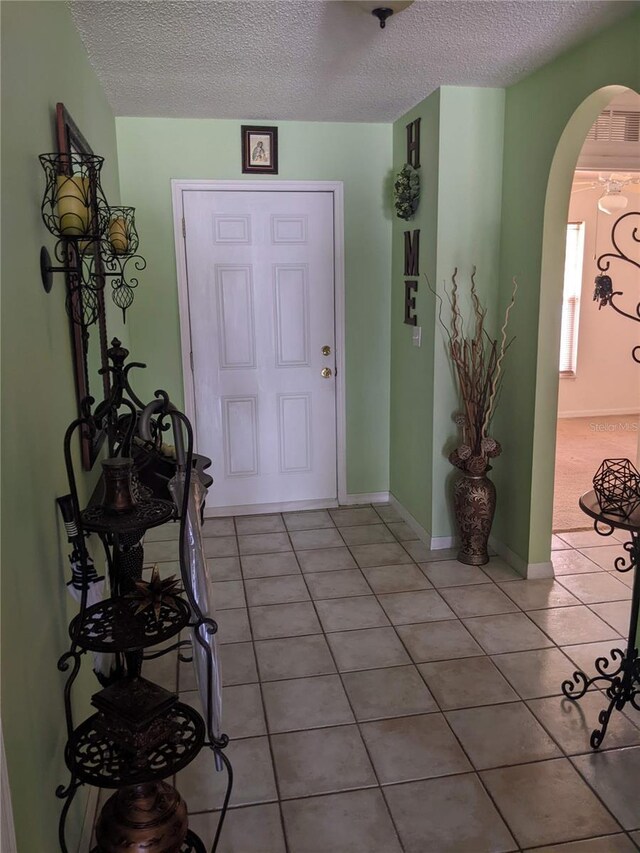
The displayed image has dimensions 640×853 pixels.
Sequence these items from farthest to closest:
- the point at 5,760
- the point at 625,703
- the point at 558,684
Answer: the point at 558,684 < the point at 625,703 < the point at 5,760

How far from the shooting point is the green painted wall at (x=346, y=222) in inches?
160

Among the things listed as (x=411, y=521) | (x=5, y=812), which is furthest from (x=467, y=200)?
(x=5, y=812)

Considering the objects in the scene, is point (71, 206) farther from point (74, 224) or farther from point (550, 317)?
point (550, 317)

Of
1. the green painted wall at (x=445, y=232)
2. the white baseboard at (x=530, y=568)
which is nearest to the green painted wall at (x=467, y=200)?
the green painted wall at (x=445, y=232)

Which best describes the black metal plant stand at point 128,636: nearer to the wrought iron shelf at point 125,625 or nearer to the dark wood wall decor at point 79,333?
the wrought iron shelf at point 125,625

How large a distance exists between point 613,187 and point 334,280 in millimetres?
2687

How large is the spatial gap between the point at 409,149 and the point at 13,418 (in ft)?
10.5

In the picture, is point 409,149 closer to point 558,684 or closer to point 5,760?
point 558,684

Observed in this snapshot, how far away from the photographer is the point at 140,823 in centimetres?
163

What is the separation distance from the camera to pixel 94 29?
257cm

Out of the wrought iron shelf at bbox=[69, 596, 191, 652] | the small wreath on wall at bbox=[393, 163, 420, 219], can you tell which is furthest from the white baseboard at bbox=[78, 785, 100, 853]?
the small wreath on wall at bbox=[393, 163, 420, 219]

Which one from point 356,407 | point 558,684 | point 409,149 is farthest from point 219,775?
point 409,149

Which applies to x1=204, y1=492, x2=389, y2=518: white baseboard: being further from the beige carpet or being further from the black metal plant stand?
the black metal plant stand

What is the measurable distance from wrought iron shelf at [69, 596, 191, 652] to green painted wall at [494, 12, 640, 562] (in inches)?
89.3
